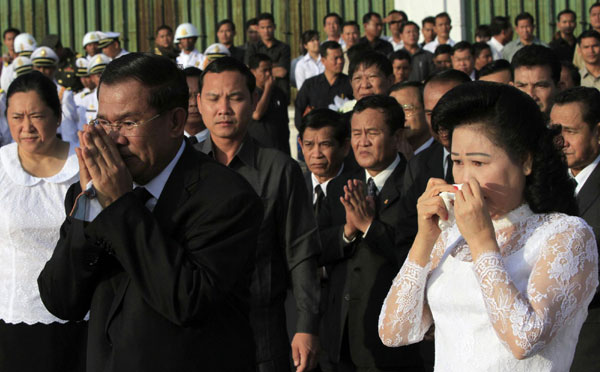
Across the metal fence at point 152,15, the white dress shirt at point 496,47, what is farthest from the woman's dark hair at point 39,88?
the metal fence at point 152,15

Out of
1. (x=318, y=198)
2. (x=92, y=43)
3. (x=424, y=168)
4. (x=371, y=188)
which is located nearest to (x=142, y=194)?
(x=424, y=168)

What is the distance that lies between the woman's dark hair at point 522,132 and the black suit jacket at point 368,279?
1.72m

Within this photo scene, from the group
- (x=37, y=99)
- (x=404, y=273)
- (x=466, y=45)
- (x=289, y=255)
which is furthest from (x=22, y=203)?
(x=466, y=45)

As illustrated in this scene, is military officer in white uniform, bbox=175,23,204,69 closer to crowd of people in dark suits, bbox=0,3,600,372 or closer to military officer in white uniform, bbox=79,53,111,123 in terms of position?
military officer in white uniform, bbox=79,53,111,123

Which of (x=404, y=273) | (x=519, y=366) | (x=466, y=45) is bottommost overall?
(x=519, y=366)

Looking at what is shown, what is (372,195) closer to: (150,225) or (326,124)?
A: (326,124)

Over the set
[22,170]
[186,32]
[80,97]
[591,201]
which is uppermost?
[186,32]

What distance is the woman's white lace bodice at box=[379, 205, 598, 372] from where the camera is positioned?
243 cm

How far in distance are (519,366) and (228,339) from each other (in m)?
0.85

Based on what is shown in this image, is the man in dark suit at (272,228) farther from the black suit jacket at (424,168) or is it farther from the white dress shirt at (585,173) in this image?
the white dress shirt at (585,173)

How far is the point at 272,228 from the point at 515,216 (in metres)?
1.52

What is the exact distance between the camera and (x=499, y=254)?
8.19 feet

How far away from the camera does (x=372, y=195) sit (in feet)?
15.8

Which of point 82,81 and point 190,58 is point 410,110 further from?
point 82,81
